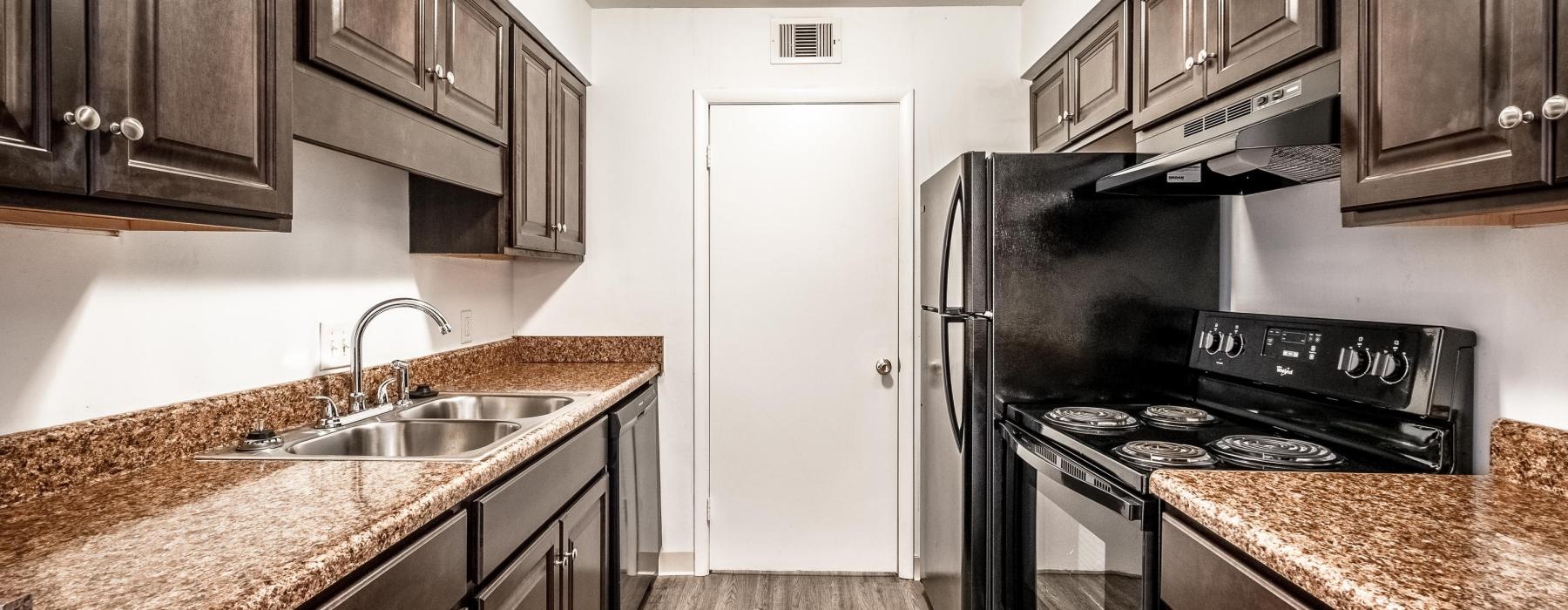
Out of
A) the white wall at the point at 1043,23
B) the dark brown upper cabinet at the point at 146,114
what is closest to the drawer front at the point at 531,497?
the dark brown upper cabinet at the point at 146,114

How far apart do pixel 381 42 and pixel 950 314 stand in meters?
1.67

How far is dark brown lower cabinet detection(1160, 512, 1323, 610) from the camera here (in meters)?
0.98

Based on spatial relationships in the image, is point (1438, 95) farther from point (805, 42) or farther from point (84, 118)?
point (805, 42)

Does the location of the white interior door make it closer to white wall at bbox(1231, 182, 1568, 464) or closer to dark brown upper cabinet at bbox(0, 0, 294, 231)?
white wall at bbox(1231, 182, 1568, 464)

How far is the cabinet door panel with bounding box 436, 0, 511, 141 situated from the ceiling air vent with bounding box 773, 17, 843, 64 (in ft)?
3.68

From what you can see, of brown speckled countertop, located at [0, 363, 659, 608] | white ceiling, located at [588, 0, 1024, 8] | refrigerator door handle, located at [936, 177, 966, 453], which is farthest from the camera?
white ceiling, located at [588, 0, 1024, 8]

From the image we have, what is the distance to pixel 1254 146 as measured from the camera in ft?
4.31

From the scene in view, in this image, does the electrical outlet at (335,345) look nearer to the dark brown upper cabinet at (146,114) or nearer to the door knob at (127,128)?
Result: the dark brown upper cabinet at (146,114)

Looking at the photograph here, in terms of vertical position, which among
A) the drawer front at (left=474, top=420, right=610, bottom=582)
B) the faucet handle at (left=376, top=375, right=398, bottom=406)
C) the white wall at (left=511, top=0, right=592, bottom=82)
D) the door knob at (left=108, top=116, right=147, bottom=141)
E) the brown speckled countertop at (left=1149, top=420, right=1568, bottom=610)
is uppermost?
the white wall at (left=511, top=0, right=592, bottom=82)

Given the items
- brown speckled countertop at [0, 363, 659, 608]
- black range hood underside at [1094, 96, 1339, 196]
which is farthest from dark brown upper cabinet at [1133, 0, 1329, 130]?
brown speckled countertop at [0, 363, 659, 608]

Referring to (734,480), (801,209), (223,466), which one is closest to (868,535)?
(734,480)

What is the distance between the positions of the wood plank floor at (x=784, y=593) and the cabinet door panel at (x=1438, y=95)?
6.86 feet

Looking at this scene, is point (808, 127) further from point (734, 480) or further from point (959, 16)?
point (734, 480)

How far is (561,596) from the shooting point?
1.78 meters
